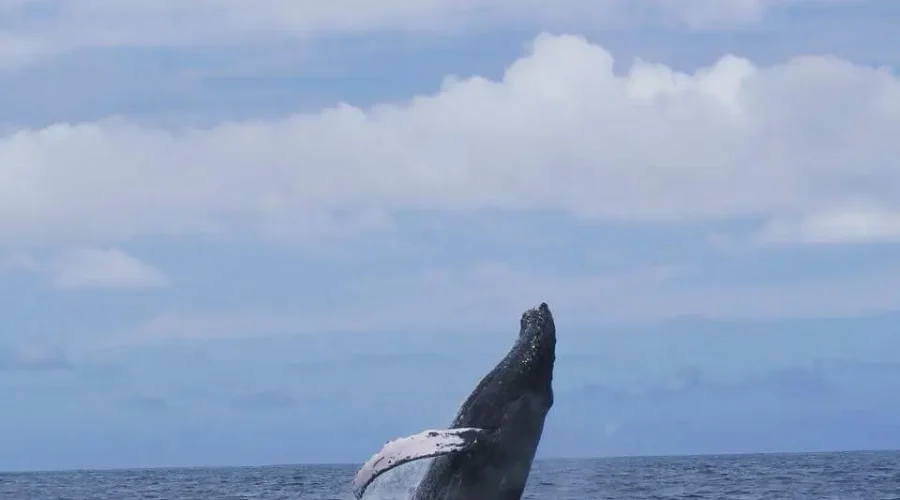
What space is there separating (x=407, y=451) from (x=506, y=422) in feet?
4.35

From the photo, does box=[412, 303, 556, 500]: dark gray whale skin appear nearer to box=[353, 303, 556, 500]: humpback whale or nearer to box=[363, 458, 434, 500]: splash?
box=[353, 303, 556, 500]: humpback whale

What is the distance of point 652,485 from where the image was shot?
67.4 m

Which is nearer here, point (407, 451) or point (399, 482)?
point (407, 451)

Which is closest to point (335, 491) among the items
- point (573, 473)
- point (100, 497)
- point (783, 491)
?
point (100, 497)

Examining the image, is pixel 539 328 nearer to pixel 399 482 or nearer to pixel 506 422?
pixel 506 422

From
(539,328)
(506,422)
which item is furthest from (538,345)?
(506,422)

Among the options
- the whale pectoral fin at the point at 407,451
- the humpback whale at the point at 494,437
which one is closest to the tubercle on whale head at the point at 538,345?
the humpback whale at the point at 494,437

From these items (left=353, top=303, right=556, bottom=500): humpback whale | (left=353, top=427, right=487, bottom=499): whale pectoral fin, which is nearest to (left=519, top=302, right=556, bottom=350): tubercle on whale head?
(left=353, top=303, right=556, bottom=500): humpback whale

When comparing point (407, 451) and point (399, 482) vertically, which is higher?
point (407, 451)

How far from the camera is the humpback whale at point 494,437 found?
13.6 m

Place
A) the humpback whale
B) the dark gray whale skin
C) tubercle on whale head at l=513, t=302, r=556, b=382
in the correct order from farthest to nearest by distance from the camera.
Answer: tubercle on whale head at l=513, t=302, r=556, b=382, the dark gray whale skin, the humpback whale

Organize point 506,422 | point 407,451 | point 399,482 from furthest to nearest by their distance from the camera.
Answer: point 399,482 < point 506,422 < point 407,451

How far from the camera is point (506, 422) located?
14.3 metres

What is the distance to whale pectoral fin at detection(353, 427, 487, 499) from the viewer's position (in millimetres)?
13430
